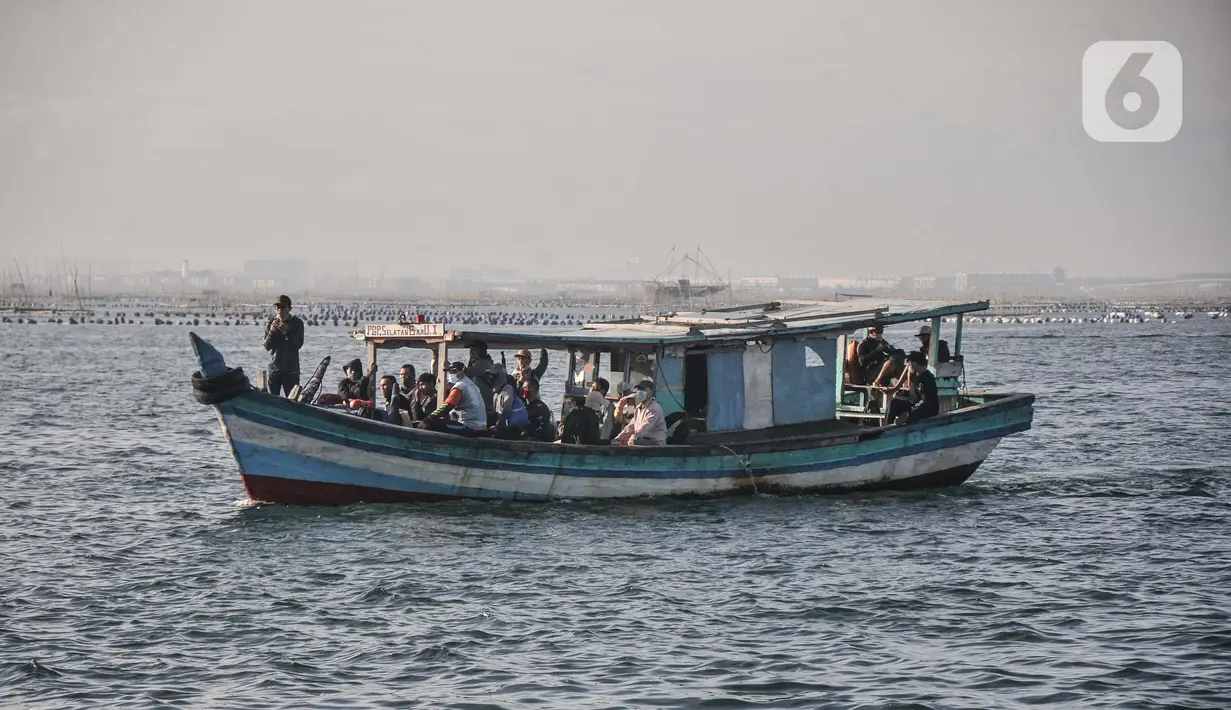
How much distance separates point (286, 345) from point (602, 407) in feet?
17.3

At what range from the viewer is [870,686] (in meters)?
14.1

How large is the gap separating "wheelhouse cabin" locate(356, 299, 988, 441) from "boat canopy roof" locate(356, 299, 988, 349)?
0.07ft

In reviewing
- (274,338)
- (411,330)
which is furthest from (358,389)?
(274,338)

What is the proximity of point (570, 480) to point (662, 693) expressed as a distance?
9026 millimetres

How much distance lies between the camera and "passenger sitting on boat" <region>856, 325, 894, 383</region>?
1036 inches

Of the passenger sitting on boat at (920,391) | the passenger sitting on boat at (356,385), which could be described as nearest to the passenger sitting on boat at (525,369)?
the passenger sitting on boat at (356,385)

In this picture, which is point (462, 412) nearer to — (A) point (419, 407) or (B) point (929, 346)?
(A) point (419, 407)

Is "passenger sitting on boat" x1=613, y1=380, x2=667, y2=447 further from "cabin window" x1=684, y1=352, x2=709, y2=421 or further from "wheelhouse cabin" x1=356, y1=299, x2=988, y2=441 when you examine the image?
"cabin window" x1=684, y1=352, x2=709, y2=421

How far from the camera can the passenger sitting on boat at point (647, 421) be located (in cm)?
2291

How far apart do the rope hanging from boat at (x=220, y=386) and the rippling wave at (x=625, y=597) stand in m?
2.21

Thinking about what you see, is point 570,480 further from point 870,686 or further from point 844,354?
point 870,686

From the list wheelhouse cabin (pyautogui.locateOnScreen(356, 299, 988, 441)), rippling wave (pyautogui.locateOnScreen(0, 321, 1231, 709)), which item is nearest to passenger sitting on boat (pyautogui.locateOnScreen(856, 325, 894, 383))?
wheelhouse cabin (pyautogui.locateOnScreen(356, 299, 988, 441))

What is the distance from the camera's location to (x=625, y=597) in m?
17.7

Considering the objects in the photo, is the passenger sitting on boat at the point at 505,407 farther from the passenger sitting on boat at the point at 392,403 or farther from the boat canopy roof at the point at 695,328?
the passenger sitting on boat at the point at 392,403
